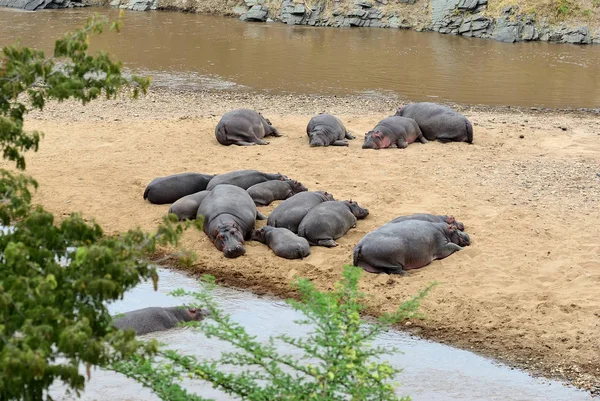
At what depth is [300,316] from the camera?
8.48 m

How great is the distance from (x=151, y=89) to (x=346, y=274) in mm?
13907

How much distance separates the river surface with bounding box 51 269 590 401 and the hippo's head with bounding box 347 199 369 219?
211cm

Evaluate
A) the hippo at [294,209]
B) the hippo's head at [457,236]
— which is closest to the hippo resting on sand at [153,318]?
the hippo at [294,209]

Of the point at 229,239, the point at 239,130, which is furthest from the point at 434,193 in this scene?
the point at 239,130

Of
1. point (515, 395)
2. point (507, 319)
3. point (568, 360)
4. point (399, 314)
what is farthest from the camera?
point (507, 319)

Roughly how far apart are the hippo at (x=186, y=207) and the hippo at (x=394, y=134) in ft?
12.9

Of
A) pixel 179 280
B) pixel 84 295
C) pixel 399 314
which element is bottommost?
pixel 179 280

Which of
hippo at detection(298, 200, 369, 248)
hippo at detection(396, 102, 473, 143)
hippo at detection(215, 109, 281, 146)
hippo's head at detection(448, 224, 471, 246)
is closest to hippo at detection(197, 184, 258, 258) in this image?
hippo at detection(298, 200, 369, 248)

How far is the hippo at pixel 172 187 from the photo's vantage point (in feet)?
37.0

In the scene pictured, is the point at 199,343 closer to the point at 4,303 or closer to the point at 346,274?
the point at 346,274

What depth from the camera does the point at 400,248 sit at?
913cm

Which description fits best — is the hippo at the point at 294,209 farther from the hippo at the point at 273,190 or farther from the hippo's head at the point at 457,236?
the hippo's head at the point at 457,236

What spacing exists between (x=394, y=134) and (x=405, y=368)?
7072mm

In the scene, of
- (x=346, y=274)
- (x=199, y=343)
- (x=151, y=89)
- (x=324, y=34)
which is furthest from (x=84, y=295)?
(x=324, y=34)
